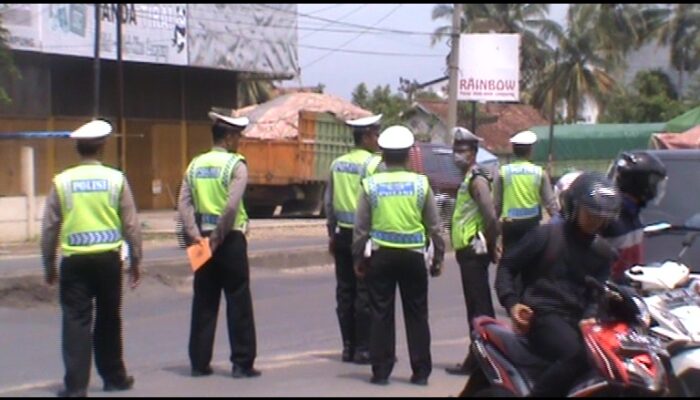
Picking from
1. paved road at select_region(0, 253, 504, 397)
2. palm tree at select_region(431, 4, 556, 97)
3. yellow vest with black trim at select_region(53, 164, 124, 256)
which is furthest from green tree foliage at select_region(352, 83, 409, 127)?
yellow vest with black trim at select_region(53, 164, 124, 256)

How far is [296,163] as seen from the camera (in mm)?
30469

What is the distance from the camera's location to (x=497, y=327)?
21.2 feet

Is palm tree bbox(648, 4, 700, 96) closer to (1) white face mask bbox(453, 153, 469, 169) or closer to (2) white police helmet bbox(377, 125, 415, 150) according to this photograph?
(1) white face mask bbox(453, 153, 469, 169)

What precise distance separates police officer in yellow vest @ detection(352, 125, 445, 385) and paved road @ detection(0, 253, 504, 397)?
→ 0.86ft

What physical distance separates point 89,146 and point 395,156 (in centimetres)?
199

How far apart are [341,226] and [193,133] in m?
25.7

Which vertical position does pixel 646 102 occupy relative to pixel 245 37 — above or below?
below

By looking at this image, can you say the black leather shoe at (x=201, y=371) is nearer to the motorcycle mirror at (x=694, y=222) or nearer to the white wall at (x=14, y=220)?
the motorcycle mirror at (x=694, y=222)

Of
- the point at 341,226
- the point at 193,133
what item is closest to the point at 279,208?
the point at 193,133

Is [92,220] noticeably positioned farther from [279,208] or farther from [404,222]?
[279,208]

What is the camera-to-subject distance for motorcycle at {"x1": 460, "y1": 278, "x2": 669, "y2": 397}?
5648 millimetres

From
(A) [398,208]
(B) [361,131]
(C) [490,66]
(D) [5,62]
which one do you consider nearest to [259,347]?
(B) [361,131]

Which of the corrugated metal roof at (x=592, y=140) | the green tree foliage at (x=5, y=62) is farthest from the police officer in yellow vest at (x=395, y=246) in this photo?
the corrugated metal roof at (x=592, y=140)

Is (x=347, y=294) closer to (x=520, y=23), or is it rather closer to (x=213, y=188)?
(x=213, y=188)
